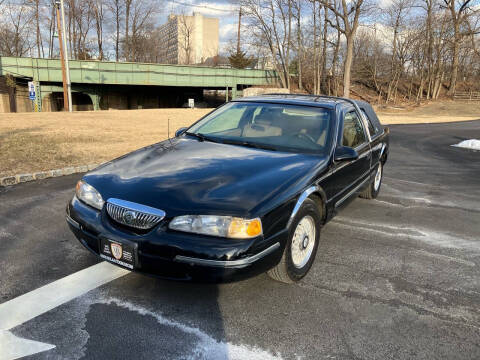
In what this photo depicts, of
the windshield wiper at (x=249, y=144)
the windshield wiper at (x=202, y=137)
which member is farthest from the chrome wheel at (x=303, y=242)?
the windshield wiper at (x=202, y=137)

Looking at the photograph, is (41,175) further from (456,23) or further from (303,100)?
(456,23)

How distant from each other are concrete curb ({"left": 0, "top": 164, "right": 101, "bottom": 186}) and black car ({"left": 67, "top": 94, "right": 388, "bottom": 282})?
3.79m

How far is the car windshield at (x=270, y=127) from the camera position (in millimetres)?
4090

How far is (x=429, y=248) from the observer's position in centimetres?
434

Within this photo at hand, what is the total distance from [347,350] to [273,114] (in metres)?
2.71

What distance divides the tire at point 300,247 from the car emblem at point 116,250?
4.01 ft

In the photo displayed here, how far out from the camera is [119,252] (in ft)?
9.42

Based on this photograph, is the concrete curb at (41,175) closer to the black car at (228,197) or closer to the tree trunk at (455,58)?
the black car at (228,197)

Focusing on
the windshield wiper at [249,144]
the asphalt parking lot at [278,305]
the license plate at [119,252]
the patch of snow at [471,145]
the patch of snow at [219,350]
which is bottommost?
the patch of snow at [219,350]

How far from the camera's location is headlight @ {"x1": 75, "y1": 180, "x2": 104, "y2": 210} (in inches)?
123

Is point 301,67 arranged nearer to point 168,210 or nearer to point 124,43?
point 124,43

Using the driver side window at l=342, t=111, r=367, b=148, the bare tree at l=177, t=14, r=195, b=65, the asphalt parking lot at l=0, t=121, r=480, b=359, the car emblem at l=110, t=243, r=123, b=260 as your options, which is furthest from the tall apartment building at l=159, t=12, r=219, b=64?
the car emblem at l=110, t=243, r=123, b=260

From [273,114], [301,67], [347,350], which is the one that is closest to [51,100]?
[301,67]

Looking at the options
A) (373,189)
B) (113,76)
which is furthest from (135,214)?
(113,76)
